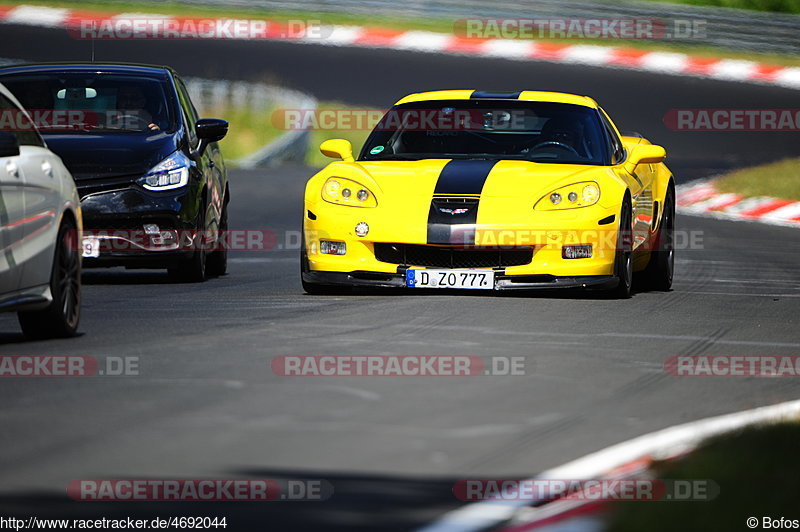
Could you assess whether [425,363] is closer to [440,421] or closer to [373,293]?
[440,421]

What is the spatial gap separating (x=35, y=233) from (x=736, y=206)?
15906mm

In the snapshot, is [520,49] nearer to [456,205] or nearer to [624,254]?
[624,254]

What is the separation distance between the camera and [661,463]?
591 cm

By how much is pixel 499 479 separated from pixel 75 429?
5.62ft

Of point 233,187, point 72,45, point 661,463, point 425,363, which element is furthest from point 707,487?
point 72,45

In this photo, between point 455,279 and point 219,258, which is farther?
point 219,258

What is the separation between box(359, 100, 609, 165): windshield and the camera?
492 inches

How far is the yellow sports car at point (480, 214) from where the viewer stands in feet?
37.4

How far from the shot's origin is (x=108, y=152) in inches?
512

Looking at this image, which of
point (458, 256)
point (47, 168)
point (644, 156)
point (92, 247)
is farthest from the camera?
point (92, 247)

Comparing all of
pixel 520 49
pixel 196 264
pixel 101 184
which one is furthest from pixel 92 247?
pixel 520 49

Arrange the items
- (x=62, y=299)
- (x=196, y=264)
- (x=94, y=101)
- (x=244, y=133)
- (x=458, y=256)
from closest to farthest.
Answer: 1. (x=62, y=299)
2. (x=458, y=256)
3. (x=196, y=264)
4. (x=94, y=101)
5. (x=244, y=133)

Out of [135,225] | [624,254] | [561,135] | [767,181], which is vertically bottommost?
[767,181]

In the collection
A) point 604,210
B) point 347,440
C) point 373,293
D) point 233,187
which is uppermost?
point 347,440
